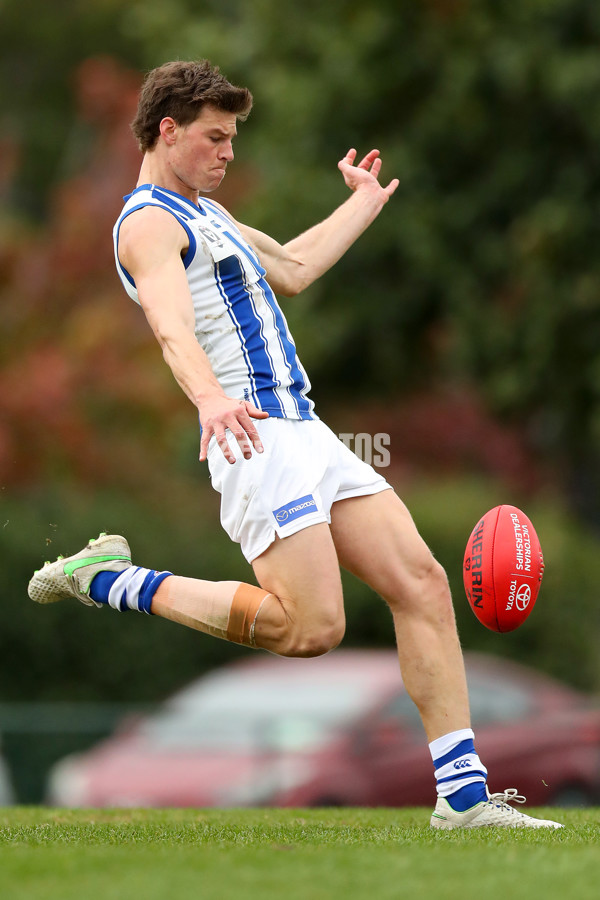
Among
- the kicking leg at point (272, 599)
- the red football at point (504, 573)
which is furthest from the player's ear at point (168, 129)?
the red football at point (504, 573)

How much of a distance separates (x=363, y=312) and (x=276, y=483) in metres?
10.5

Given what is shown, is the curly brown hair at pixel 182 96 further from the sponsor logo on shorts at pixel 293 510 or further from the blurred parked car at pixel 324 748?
the blurred parked car at pixel 324 748

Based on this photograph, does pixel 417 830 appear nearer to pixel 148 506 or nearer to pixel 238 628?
pixel 238 628

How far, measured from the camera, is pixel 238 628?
5.02 metres

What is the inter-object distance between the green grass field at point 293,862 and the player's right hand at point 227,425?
1244mm

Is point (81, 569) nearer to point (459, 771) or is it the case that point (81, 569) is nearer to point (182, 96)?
point (459, 771)

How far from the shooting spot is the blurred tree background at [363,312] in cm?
1415

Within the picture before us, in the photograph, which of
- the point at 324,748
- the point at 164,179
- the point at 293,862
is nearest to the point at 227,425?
the point at 164,179

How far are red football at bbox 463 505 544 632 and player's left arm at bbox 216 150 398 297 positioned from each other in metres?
1.28

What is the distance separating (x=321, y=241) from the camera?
19.6 feet

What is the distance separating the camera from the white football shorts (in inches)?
197

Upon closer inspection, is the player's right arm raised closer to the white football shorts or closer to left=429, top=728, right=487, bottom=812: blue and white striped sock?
the white football shorts

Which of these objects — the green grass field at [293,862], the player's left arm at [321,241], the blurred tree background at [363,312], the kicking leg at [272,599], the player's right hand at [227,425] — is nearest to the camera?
the green grass field at [293,862]

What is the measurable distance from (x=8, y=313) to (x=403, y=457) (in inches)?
290
